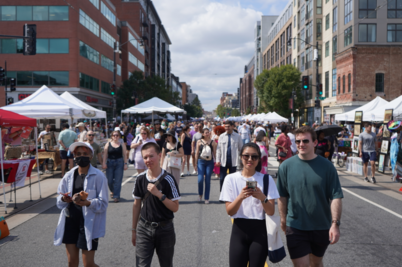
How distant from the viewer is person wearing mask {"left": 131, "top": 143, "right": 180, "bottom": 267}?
140 inches

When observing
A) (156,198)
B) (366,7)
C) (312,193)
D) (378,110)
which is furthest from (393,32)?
(156,198)

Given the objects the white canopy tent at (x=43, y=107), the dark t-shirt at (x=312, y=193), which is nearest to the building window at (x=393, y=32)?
the white canopy tent at (x=43, y=107)

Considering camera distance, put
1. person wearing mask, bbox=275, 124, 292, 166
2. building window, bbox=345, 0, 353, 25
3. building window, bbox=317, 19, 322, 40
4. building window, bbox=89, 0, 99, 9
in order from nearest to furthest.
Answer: person wearing mask, bbox=275, 124, 292, 166 → building window, bbox=345, 0, 353, 25 → building window, bbox=89, 0, 99, 9 → building window, bbox=317, 19, 322, 40

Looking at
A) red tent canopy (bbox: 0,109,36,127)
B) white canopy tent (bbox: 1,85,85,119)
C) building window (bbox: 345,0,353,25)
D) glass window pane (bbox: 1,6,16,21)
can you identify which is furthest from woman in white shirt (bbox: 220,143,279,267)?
glass window pane (bbox: 1,6,16,21)

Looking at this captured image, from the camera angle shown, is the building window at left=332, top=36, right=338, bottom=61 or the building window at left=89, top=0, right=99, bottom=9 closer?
the building window at left=332, top=36, right=338, bottom=61

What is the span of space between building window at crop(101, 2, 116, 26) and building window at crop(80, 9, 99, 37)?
165 inches

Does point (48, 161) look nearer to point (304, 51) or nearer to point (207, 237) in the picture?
point (207, 237)

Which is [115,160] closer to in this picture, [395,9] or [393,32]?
[393,32]

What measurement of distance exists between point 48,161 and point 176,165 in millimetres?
9049

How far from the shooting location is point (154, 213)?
3619mm

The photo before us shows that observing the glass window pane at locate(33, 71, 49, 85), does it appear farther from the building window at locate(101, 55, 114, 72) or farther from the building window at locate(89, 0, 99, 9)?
the building window at locate(101, 55, 114, 72)

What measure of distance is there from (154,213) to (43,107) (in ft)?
38.4

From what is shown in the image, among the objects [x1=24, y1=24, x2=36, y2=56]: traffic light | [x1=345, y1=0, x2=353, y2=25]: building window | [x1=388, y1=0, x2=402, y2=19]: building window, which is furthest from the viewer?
[x1=345, y1=0, x2=353, y2=25]: building window

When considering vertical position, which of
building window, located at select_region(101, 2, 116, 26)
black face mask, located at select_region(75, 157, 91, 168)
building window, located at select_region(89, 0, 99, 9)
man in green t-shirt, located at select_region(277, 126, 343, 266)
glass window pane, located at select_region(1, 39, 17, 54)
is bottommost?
man in green t-shirt, located at select_region(277, 126, 343, 266)
